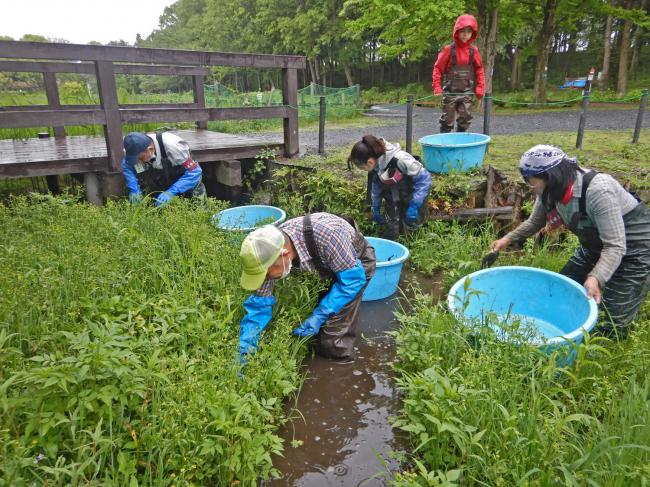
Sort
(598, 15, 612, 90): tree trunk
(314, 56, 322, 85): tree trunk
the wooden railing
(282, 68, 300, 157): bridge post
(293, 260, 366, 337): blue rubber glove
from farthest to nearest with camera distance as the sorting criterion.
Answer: (314, 56, 322, 85): tree trunk, (598, 15, 612, 90): tree trunk, (282, 68, 300, 157): bridge post, the wooden railing, (293, 260, 366, 337): blue rubber glove

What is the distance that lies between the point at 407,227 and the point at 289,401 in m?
2.83

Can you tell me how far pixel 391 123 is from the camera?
1293 cm

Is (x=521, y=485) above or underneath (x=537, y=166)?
underneath

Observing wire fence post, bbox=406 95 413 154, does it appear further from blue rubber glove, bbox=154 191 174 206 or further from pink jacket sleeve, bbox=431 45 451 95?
blue rubber glove, bbox=154 191 174 206

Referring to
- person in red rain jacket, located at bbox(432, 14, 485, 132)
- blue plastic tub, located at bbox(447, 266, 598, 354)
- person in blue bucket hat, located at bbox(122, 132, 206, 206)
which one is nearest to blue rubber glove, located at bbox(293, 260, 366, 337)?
blue plastic tub, located at bbox(447, 266, 598, 354)

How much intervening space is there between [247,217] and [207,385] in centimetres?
354

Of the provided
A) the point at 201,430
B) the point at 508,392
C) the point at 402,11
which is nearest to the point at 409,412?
the point at 508,392

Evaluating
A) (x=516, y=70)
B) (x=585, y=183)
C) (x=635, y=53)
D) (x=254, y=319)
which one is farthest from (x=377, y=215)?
(x=635, y=53)

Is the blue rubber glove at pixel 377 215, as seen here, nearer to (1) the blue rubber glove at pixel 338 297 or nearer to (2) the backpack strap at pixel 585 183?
(1) the blue rubber glove at pixel 338 297

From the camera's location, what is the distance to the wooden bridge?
4969 millimetres

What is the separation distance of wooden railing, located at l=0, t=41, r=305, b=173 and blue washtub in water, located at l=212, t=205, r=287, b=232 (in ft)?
4.76

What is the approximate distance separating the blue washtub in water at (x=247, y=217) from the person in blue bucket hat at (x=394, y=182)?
1.09 m

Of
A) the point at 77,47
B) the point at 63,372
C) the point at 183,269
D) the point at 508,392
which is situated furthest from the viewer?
the point at 77,47

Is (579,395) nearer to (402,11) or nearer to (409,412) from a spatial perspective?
(409,412)
